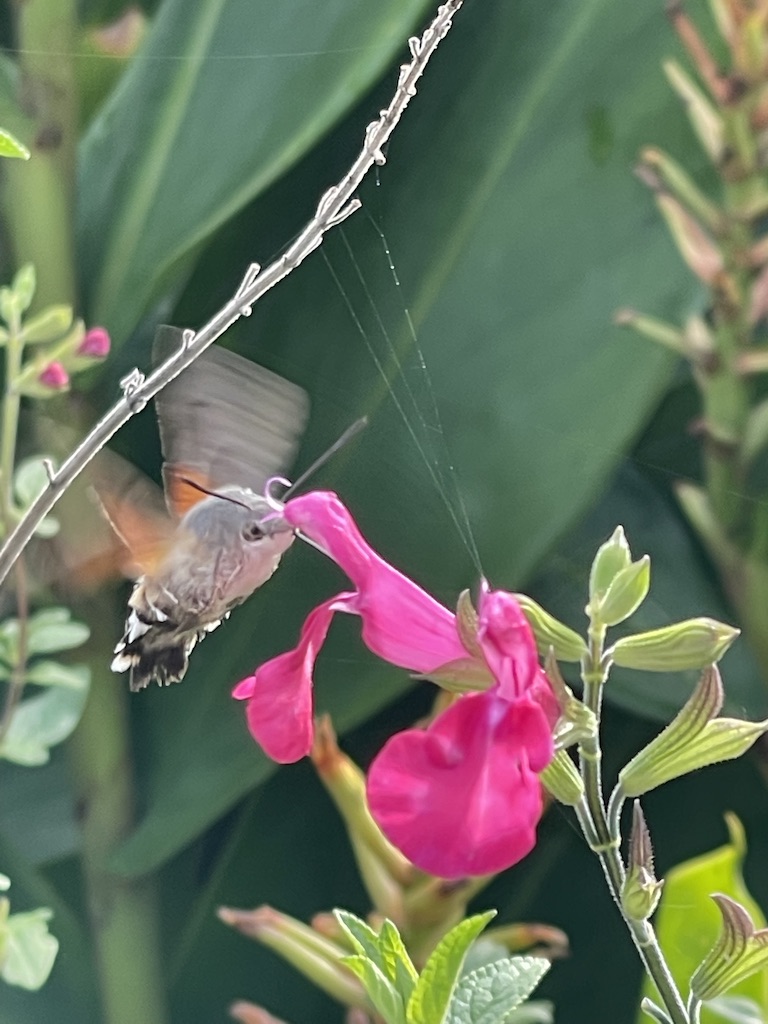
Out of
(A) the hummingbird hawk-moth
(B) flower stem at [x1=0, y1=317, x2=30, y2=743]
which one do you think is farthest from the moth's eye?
(B) flower stem at [x1=0, y1=317, x2=30, y2=743]

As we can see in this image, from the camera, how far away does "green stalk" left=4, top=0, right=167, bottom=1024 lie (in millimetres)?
701

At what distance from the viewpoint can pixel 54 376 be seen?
542 mm

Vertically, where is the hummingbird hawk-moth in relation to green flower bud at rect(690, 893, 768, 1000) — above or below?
above

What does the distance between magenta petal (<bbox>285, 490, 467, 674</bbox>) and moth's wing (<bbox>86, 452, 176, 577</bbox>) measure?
0.24ft

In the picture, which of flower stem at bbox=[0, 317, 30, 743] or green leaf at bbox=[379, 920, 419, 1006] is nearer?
green leaf at bbox=[379, 920, 419, 1006]

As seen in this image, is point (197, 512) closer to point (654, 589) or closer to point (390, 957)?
point (390, 957)

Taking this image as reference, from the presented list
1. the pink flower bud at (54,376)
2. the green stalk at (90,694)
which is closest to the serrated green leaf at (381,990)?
the pink flower bud at (54,376)

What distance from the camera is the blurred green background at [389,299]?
0.71 m

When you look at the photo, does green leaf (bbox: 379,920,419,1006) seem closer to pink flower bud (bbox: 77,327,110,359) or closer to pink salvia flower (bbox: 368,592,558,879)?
pink salvia flower (bbox: 368,592,558,879)

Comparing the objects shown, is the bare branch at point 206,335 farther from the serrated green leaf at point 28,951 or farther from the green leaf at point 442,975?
the serrated green leaf at point 28,951

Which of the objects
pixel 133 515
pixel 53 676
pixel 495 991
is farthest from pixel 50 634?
pixel 495 991

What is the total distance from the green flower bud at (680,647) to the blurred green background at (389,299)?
0.41 m

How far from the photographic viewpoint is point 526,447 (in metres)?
0.73

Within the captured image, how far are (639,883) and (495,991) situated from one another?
62 mm
